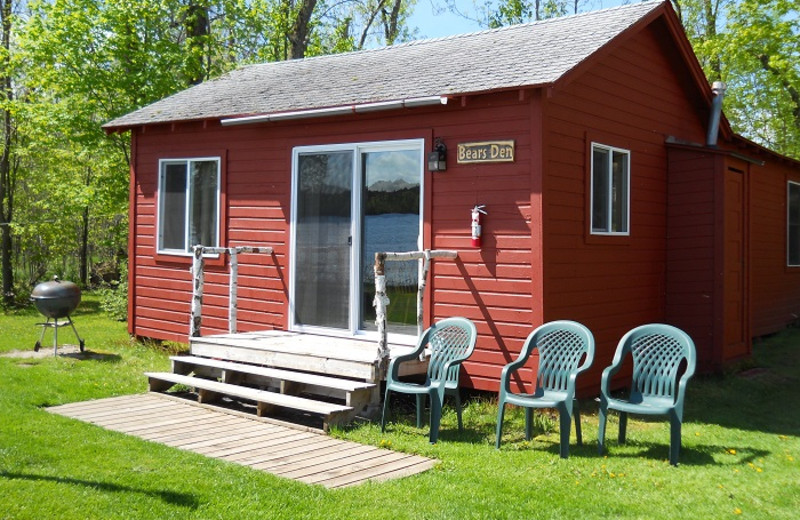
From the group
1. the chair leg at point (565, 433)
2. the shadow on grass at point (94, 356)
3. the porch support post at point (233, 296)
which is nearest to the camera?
the chair leg at point (565, 433)

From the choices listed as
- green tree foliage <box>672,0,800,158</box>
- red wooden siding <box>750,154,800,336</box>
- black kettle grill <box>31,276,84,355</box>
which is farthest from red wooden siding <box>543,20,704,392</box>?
green tree foliage <box>672,0,800,158</box>

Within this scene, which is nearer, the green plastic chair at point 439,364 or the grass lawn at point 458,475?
the grass lawn at point 458,475

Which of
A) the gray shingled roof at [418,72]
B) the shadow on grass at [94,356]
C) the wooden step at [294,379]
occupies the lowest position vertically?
the shadow on grass at [94,356]

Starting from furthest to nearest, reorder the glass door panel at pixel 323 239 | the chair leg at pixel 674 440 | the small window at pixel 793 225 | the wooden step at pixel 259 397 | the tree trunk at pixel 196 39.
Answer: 1. the tree trunk at pixel 196 39
2. the small window at pixel 793 225
3. the glass door panel at pixel 323 239
4. the wooden step at pixel 259 397
5. the chair leg at pixel 674 440

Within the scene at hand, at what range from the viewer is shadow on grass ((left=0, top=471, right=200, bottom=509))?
4328mm

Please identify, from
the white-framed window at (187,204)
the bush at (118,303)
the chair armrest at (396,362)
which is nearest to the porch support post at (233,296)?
the white-framed window at (187,204)

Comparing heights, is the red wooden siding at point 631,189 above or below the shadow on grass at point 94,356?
above

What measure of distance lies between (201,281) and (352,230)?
175 cm

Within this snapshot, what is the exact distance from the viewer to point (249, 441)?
19.6 ft

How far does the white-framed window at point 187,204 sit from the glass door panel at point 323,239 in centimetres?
146

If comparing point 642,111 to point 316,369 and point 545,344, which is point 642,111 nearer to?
point 545,344

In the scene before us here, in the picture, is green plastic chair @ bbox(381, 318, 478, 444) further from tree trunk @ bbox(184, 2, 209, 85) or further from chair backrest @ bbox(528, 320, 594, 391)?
tree trunk @ bbox(184, 2, 209, 85)

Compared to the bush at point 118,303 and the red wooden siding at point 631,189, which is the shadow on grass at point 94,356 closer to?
the bush at point 118,303

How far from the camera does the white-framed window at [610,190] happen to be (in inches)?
315
